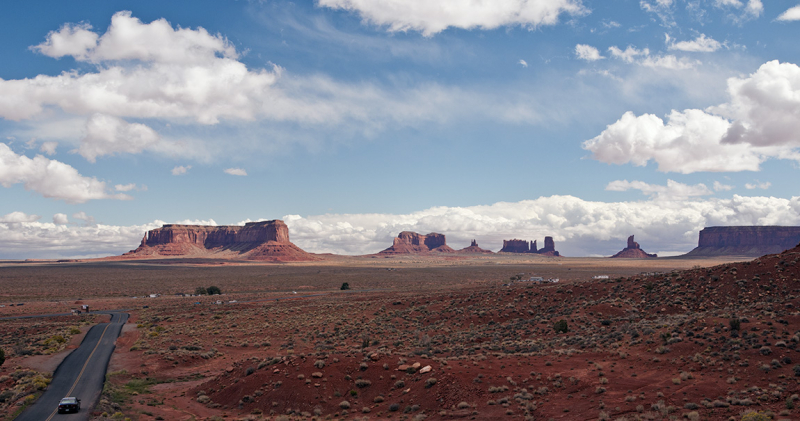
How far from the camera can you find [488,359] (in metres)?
26.2

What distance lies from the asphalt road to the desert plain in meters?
0.71

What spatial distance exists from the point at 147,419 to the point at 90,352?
20.4 meters

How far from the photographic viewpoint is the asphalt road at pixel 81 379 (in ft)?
70.4

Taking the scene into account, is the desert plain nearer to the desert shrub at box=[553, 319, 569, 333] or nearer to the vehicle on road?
the desert shrub at box=[553, 319, 569, 333]

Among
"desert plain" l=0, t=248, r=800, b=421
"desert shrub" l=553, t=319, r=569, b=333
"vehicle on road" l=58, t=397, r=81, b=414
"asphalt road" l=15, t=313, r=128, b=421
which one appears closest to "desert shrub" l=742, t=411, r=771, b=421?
"desert plain" l=0, t=248, r=800, b=421

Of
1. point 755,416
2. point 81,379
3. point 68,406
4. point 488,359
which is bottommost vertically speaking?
point 81,379

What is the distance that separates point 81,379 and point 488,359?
23.9 meters

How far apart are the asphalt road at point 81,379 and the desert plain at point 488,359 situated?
2.34 feet

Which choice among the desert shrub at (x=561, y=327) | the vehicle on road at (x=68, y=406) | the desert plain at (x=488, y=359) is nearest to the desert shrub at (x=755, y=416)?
the desert plain at (x=488, y=359)

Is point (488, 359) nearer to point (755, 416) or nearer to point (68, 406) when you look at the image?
point (755, 416)

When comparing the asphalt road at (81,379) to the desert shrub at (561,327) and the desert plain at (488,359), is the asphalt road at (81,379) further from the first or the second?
the desert shrub at (561,327)

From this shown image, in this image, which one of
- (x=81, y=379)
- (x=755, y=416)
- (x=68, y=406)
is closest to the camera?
(x=755, y=416)

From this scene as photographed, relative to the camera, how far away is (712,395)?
17844 millimetres

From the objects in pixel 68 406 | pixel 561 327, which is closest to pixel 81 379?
pixel 68 406
